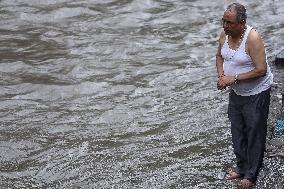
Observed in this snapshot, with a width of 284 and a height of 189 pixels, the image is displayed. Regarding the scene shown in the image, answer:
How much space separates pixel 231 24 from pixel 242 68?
0.46 m

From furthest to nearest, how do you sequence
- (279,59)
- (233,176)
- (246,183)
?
(279,59)
(233,176)
(246,183)

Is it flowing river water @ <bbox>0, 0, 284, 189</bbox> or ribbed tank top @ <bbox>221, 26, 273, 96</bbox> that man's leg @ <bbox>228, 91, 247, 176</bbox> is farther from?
flowing river water @ <bbox>0, 0, 284, 189</bbox>

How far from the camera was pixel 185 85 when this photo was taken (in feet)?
32.2

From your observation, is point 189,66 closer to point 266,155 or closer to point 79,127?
point 79,127

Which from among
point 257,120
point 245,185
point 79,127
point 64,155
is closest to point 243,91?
point 257,120

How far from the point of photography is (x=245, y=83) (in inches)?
209

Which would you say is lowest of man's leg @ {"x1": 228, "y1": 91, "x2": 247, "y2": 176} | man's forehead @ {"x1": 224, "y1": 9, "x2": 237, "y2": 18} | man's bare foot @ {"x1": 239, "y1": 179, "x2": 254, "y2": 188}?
man's bare foot @ {"x1": 239, "y1": 179, "x2": 254, "y2": 188}

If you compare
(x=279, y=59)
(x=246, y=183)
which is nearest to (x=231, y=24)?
(x=246, y=183)

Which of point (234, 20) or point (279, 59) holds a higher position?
point (234, 20)

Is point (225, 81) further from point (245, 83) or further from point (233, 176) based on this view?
point (233, 176)

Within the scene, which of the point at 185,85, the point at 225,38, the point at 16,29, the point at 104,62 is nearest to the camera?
the point at 225,38

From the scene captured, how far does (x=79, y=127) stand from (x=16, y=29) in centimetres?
605

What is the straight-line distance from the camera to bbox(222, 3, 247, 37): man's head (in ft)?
16.5

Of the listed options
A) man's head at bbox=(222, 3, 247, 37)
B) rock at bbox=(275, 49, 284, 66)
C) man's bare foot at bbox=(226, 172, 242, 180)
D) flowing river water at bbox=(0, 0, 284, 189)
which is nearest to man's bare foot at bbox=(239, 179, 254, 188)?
man's bare foot at bbox=(226, 172, 242, 180)
